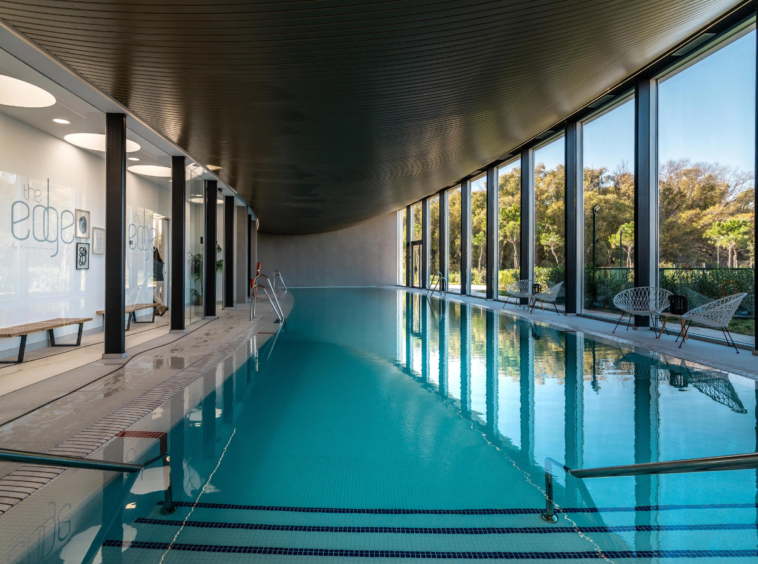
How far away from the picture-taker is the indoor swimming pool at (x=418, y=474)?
205 centimetres

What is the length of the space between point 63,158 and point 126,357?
328 cm

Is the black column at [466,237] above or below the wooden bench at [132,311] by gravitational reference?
above

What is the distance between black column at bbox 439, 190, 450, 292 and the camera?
18.2 m

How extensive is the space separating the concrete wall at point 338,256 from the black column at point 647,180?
58.1ft

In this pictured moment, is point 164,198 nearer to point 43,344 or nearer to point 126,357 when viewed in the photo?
point 43,344

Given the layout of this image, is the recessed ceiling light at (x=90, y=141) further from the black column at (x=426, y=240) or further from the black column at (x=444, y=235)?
the black column at (x=426, y=240)

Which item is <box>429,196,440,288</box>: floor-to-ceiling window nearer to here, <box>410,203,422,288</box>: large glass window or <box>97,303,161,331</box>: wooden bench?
<box>410,203,422,288</box>: large glass window

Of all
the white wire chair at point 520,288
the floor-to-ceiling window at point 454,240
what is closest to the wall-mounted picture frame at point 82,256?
the white wire chair at point 520,288

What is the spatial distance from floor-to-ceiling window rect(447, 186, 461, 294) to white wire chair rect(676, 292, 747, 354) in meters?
10.6

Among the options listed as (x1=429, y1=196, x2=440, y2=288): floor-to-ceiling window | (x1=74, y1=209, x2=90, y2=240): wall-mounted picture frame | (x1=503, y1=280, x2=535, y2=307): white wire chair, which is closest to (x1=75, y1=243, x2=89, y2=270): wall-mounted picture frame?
(x1=74, y1=209, x2=90, y2=240): wall-mounted picture frame

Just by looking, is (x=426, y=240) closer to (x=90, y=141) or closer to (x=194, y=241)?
(x=194, y=241)

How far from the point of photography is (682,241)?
759 centimetres

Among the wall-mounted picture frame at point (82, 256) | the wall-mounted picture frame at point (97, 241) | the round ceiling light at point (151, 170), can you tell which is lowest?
the wall-mounted picture frame at point (82, 256)

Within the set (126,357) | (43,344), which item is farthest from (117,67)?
(43,344)
